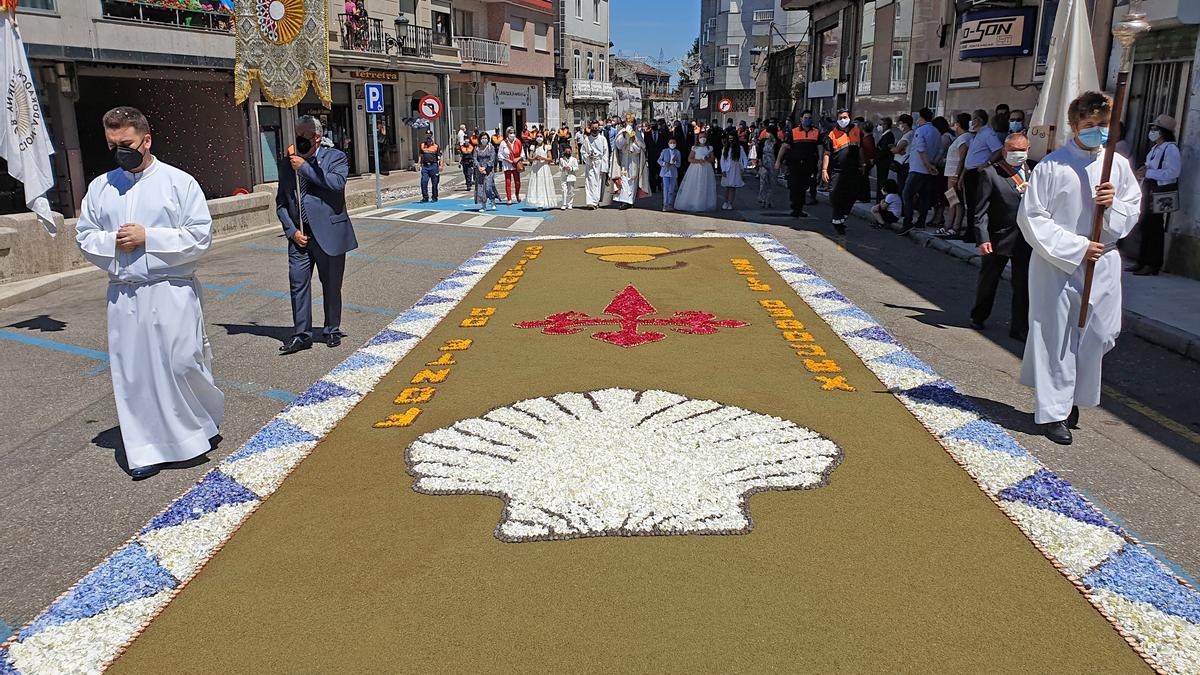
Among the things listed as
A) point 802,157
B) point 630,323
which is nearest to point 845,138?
point 802,157

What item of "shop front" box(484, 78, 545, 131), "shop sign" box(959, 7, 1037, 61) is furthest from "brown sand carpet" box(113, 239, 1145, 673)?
"shop front" box(484, 78, 545, 131)

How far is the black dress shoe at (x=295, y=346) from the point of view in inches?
285

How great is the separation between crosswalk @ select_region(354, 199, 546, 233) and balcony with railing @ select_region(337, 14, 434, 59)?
41.3 feet

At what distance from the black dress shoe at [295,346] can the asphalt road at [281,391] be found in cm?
8

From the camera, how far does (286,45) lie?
10.8 meters

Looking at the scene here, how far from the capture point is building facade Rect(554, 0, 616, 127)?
5300 cm

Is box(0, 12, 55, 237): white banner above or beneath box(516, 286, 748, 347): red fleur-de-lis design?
above

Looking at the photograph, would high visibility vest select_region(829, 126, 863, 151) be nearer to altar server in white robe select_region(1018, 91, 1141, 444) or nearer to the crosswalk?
the crosswalk

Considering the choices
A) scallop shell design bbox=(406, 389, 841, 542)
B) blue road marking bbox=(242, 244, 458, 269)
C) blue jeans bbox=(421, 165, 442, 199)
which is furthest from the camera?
blue jeans bbox=(421, 165, 442, 199)

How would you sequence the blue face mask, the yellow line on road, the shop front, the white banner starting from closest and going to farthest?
1. the blue face mask
2. the yellow line on road
3. the white banner
4. the shop front

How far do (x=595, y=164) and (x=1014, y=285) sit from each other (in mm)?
12263

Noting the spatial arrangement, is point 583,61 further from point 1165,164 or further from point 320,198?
point 320,198

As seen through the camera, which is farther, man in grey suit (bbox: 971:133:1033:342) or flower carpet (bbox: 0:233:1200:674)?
man in grey suit (bbox: 971:133:1033:342)

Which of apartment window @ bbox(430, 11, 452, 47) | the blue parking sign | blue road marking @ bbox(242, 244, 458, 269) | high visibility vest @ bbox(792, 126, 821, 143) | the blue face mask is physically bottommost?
blue road marking @ bbox(242, 244, 458, 269)
